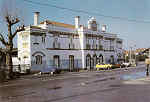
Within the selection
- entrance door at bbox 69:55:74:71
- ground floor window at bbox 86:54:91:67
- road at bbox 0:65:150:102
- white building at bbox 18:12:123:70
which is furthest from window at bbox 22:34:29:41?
road at bbox 0:65:150:102

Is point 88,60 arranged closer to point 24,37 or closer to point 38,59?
point 38,59

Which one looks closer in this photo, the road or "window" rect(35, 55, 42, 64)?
the road

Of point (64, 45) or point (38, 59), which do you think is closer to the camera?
point (38, 59)

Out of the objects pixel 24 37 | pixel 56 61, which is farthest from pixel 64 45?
pixel 24 37

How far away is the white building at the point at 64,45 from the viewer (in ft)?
124

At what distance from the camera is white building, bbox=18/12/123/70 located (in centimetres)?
3781

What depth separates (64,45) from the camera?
43312 millimetres

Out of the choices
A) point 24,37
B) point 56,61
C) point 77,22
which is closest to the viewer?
point 24,37

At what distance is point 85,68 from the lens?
46.4 m

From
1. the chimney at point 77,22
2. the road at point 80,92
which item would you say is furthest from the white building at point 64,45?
the road at point 80,92

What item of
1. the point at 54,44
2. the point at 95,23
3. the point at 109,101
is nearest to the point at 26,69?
the point at 54,44

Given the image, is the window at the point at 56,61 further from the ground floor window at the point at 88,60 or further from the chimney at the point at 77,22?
the chimney at the point at 77,22

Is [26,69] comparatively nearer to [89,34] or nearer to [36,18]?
[36,18]

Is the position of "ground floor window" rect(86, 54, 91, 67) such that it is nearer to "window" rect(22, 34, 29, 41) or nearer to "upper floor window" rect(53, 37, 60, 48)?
"upper floor window" rect(53, 37, 60, 48)
